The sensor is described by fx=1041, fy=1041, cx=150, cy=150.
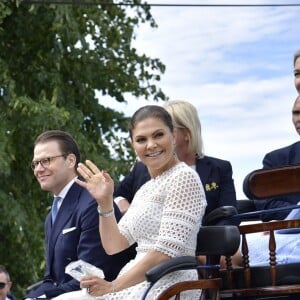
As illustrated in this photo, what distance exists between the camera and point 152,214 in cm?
463

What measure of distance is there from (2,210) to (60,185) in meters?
8.26

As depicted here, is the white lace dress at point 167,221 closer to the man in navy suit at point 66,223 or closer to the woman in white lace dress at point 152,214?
the woman in white lace dress at point 152,214

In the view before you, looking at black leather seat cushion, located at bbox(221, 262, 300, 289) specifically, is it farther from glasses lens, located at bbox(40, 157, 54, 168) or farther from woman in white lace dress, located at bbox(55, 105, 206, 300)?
glasses lens, located at bbox(40, 157, 54, 168)

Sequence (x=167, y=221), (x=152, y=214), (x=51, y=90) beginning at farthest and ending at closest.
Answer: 1. (x=51, y=90)
2. (x=152, y=214)
3. (x=167, y=221)

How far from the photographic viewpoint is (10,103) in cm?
1373

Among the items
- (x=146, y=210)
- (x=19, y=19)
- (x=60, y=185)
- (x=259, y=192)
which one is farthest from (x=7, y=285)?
(x=19, y=19)

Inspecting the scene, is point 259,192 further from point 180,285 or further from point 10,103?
point 10,103

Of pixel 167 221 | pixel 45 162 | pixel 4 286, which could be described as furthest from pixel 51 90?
pixel 167 221

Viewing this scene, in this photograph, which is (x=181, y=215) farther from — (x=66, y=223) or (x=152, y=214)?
(x=66, y=223)

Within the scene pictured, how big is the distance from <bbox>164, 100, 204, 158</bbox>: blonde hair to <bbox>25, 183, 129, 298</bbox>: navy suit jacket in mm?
520

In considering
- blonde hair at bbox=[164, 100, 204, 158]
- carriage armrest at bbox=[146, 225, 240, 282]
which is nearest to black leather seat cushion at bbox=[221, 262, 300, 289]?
carriage armrest at bbox=[146, 225, 240, 282]

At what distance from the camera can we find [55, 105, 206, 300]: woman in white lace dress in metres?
4.51

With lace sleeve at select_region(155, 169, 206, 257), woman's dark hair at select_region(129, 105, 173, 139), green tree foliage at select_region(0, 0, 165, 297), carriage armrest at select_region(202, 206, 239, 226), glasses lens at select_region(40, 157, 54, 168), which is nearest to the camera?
lace sleeve at select_region(155, 169, 206, 257)

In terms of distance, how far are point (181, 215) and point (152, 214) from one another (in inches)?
7.0
